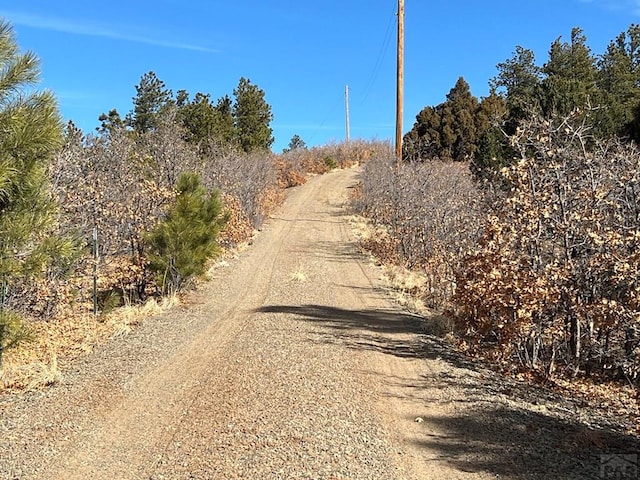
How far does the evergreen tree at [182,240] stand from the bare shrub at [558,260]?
6.02 metres

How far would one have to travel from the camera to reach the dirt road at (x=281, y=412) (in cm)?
471

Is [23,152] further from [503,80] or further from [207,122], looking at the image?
[503,80]

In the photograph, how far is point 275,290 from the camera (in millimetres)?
13000

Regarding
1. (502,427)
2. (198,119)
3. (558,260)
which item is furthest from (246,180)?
(502,427)

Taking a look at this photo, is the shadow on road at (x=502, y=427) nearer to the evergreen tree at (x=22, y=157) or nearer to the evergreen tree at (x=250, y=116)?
the evergreen tree at (x=22, y=157)

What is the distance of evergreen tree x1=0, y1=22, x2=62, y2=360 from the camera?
18.5 ft

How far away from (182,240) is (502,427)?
25.6 feet

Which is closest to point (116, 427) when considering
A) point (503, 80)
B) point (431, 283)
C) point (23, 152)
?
point (23, 152)

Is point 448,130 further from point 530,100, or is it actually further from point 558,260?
point 558,260

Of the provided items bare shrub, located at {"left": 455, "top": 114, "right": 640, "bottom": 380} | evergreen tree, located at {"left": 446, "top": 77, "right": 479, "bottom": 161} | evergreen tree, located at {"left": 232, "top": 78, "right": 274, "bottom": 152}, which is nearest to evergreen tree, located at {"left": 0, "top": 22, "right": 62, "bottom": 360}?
bare shrub, located at {"left": 455, "top": 114, "right": 640, "bottom": 380}

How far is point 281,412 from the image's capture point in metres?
5.68

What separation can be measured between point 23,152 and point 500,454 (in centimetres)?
507

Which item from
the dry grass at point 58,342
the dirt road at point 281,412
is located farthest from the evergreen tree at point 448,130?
the dirt road at point 281,412

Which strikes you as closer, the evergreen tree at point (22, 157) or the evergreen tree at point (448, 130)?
the evergreen tree at point (22, 157)
